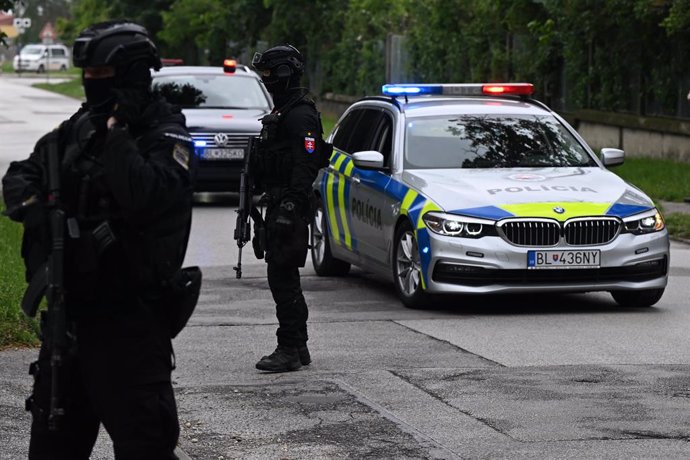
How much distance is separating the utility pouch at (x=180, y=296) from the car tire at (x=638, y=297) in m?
6.96

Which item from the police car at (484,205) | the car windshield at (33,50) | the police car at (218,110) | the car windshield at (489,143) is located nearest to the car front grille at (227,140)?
the police car at (218,110)

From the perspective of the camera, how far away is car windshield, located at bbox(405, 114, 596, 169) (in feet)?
39.0

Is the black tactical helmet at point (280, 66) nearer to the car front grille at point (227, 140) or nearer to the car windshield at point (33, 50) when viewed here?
the car front grille at point (227, 140)

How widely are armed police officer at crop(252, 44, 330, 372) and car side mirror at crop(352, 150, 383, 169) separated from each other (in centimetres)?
277

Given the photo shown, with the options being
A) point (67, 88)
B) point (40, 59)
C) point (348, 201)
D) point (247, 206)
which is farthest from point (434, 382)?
point (40, 59)

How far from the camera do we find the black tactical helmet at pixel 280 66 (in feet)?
28.4

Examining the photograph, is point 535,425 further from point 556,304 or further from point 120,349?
point 556,304

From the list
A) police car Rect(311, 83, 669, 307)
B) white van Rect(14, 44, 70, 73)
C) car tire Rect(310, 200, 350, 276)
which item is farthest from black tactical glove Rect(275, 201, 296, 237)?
white van Rect(14, 44, 70, 73)

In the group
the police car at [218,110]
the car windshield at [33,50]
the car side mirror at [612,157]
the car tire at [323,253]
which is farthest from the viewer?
the car windshield at [33,50]

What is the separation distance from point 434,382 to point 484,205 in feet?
9.13

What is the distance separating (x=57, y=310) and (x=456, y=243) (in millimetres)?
6512

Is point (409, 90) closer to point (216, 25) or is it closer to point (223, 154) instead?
point (223, 154)

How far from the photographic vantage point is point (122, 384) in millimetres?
4492

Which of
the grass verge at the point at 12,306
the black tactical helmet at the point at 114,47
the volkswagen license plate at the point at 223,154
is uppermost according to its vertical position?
the black tactical helmet at the point at 114,47
